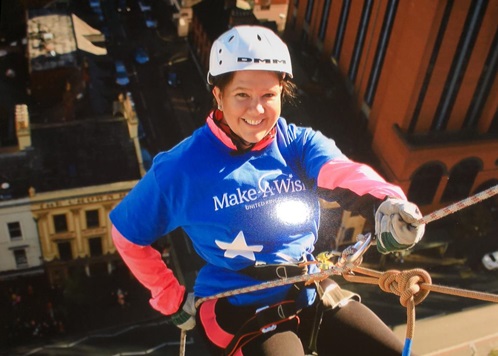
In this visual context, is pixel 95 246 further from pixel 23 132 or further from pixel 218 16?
pixel 218 16

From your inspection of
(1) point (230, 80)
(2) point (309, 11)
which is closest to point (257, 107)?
(1) point (230, 80)

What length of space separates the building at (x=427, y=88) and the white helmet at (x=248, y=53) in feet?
63.3

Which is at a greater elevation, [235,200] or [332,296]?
[235,200]

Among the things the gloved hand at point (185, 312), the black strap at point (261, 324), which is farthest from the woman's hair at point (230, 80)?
the gloved hand at point (185, 312)

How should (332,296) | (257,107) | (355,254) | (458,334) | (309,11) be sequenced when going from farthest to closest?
(309,11)
(458,334)
(332,296)
(257,107)
(355,254)

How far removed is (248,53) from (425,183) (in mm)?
25859

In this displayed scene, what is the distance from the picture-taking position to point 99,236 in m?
30.2

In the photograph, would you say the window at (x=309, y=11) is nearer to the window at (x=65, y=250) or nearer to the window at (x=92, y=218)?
the window at (x=92, y=218)

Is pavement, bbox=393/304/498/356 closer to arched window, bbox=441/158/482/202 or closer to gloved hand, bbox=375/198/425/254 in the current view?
arched window, bbox=441/158/482/202

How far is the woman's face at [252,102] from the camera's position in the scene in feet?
A: 24.4

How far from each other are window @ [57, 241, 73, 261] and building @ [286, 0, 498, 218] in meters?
16.8

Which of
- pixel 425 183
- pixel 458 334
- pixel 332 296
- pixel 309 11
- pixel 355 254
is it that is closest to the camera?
pixel 355 254

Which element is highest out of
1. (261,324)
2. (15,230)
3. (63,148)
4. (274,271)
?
(274,271)

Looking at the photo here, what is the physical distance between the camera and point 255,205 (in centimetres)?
790
